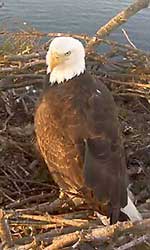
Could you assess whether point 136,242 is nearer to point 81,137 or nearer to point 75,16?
point 81,137

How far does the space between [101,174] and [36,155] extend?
609 mm

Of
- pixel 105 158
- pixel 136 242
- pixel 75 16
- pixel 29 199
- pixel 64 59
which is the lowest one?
pixel 75 16

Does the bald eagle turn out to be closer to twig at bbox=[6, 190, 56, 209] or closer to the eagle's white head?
the eagle's white head

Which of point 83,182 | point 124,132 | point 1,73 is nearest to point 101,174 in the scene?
point 83,182

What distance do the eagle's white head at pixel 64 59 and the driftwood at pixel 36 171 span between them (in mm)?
245

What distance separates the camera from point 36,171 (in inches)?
128

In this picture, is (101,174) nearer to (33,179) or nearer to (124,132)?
(33,179)

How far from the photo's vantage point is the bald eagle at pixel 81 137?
9.13ft

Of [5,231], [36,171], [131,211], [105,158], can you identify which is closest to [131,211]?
[131,211]

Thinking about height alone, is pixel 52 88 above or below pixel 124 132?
above

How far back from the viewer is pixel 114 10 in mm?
7352

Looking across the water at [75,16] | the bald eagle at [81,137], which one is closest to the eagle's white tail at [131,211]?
the bald eagle at [81,137]

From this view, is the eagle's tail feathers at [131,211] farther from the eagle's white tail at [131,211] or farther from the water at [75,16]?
the water at [75,16]

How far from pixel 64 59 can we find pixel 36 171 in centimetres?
61
